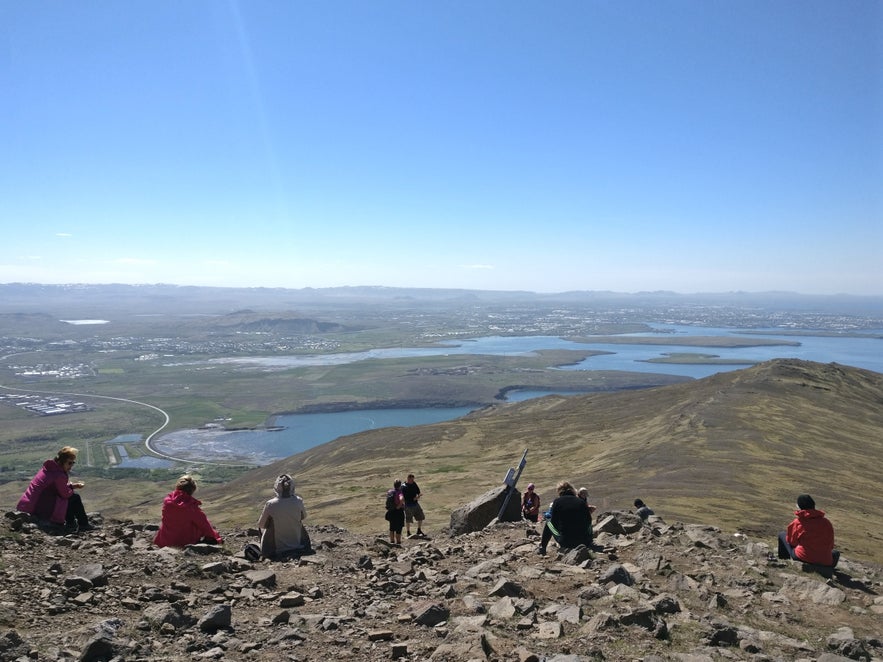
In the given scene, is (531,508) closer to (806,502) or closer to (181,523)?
(806,502)

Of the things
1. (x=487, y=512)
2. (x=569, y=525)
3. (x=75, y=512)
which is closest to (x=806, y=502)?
(x=569, y=525)

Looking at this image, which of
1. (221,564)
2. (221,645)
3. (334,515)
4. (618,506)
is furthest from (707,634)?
(334,515)

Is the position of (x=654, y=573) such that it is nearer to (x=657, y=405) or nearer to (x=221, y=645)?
(x=221, y=645)

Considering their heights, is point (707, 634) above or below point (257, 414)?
above

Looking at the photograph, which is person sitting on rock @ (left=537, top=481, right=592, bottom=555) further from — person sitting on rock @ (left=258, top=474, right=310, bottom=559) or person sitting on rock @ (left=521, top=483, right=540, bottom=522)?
person sitting on rock @ (left=258, top=474, right=310, bottom=559)

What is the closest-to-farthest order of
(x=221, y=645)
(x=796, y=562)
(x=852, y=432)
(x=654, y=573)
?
(x=221, y=645) → (x=654, y=573) → (x=796, y=562) → (x=852, y=432)
